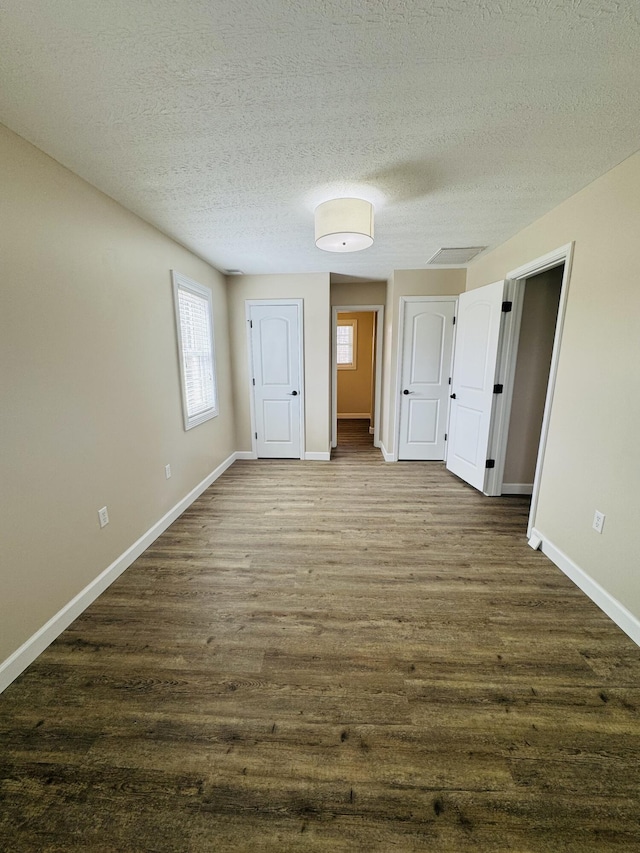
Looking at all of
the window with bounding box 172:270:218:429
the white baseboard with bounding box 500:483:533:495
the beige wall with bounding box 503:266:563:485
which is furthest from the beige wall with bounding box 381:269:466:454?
the window with bounding box 172:270:218:429

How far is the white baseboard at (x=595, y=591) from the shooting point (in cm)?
165

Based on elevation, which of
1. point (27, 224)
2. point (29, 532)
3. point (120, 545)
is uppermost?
point (27, 224)

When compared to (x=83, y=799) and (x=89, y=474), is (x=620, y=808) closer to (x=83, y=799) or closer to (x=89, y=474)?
(x=83, y=799)

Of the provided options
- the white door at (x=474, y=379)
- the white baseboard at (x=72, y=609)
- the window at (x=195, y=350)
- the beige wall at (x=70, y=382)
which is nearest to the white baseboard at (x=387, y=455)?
the white door at (x=474, y=379)

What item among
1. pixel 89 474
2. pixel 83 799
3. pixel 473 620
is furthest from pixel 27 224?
pixel 473 620

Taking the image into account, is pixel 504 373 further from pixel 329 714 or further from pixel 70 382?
pixel 70 382

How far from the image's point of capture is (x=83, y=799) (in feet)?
3.43

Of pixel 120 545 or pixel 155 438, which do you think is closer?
pixel 120 545

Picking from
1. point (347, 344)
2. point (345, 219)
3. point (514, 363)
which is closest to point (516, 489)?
point (514, 363)

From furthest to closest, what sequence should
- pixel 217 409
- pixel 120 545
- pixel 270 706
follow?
1. pixel 217 409
2. pixel 120 545
3. pixel 270 706

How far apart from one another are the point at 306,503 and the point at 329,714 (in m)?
1.92

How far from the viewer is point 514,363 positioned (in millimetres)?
3051

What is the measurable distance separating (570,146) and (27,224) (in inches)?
105

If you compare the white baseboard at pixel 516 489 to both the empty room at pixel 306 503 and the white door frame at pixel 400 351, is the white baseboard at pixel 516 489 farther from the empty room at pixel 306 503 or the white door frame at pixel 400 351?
the white door frame at pixel 400 351
